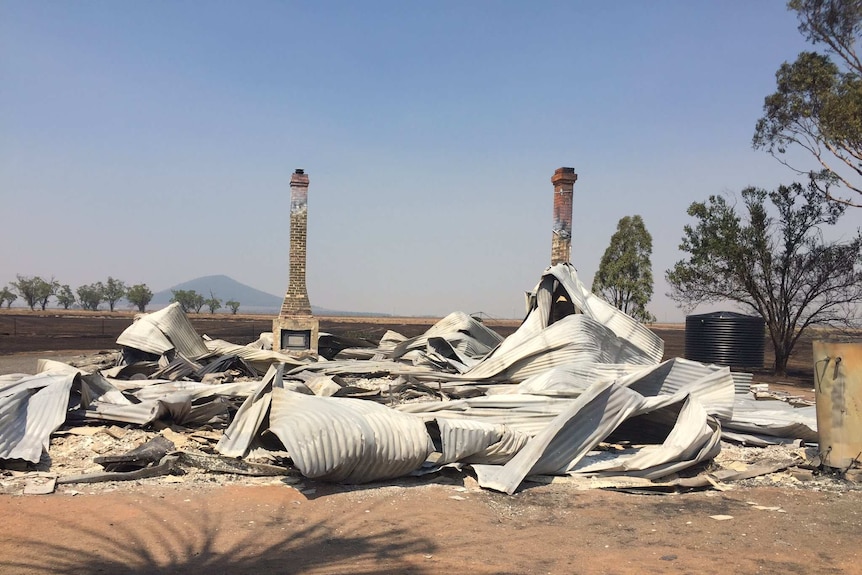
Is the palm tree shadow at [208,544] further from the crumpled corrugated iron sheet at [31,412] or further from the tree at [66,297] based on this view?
the tree at [66,297]

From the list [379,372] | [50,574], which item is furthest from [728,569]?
[379,372]

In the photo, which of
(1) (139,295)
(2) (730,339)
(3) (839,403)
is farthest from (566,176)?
(1) (139,295)

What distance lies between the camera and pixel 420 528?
4414 mm

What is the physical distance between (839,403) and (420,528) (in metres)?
4.13

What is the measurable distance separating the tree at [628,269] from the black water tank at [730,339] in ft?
18.5

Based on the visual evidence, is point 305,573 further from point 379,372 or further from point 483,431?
point 379,372

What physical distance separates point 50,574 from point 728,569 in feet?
12.2

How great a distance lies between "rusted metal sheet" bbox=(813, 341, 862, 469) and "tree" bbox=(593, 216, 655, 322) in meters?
15.8

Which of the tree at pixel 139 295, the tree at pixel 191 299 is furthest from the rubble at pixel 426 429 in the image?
the tree at pixel 191 299

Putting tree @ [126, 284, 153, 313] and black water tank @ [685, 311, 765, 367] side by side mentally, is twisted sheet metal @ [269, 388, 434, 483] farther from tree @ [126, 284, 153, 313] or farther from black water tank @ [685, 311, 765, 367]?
tree @ [126, 284, 153, 313]

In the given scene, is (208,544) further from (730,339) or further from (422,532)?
(730,339)

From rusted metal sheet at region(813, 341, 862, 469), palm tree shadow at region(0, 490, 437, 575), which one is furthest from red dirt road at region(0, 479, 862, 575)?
rusted metal sheet at region(813, 341, 862, 469)

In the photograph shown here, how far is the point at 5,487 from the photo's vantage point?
198 inches

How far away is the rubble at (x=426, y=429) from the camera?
17.7 feet
